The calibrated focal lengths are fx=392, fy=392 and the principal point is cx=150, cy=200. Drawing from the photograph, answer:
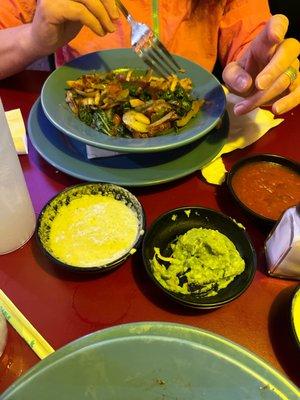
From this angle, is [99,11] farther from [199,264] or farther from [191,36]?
[199,264]

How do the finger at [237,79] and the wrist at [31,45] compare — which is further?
the wrist at [31,45]

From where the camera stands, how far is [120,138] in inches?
50.3

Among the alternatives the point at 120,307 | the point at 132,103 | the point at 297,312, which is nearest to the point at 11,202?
the point at 120,307

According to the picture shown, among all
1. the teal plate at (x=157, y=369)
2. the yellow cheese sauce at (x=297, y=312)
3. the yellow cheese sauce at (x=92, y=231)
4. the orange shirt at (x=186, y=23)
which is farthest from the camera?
the orange shirt at (x=186, y=23)

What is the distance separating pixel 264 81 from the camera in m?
1.21

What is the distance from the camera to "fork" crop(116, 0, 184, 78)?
153cm

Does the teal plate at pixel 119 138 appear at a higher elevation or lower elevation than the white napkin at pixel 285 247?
higher

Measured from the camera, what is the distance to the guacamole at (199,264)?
1.01 meters

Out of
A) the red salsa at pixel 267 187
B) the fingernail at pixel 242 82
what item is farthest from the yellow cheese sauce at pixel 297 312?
the fingernail at pixel 242 82

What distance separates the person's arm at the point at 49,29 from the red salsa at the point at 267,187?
0.74 m

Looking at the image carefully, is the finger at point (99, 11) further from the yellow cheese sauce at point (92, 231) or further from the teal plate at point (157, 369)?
the teal plate at point (157, 369)

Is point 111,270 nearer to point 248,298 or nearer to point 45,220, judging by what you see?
point 45,220

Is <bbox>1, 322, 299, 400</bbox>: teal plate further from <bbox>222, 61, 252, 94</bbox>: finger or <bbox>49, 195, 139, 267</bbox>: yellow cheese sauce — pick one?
<bbox>222, 61, 252, 94</bbox>: finger

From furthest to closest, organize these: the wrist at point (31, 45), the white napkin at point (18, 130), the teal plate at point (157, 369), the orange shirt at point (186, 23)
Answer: the orange shirt at point (186, 23), the wrist at point (31, 45), the white napkin at point (18, 130), the teal plate at point (157, 369)
